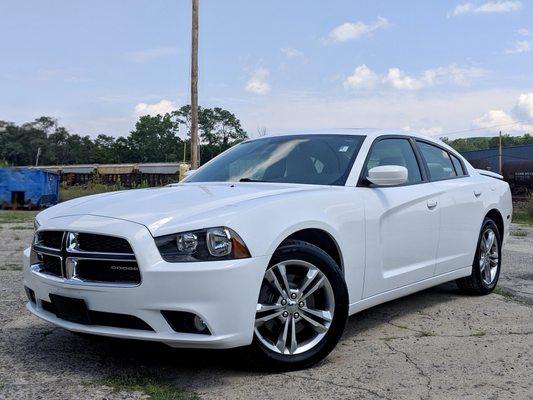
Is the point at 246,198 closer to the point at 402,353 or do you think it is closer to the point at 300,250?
the point at 300,250

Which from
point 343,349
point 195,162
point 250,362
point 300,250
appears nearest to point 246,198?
point 300,250

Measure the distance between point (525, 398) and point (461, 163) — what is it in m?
3.03

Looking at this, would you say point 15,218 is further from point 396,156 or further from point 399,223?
point 399,223

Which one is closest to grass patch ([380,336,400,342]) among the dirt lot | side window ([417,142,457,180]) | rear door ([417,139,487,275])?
the dirt lot

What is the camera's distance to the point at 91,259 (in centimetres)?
330

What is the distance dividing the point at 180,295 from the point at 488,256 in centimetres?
380

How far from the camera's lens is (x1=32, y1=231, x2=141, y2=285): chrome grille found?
3215mm

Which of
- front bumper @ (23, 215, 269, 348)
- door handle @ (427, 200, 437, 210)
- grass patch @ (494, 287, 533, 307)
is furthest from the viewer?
grass patch @ (494, 287, 533, 307)

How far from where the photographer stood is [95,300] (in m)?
3.27

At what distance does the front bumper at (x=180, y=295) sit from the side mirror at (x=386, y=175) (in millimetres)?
1217

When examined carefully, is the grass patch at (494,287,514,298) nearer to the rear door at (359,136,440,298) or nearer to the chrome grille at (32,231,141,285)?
the rear door at (359,136,440,298)

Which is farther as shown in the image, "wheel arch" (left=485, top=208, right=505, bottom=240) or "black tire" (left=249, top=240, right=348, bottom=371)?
"wheel arch" (left=485, top=208, right=505, bottom=240)

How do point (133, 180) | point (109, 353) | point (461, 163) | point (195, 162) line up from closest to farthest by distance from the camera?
point (109, 353) → point (461, 163) → point (195, 162) → point (133, 180)

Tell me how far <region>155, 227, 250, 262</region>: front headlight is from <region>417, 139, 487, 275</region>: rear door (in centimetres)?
236
